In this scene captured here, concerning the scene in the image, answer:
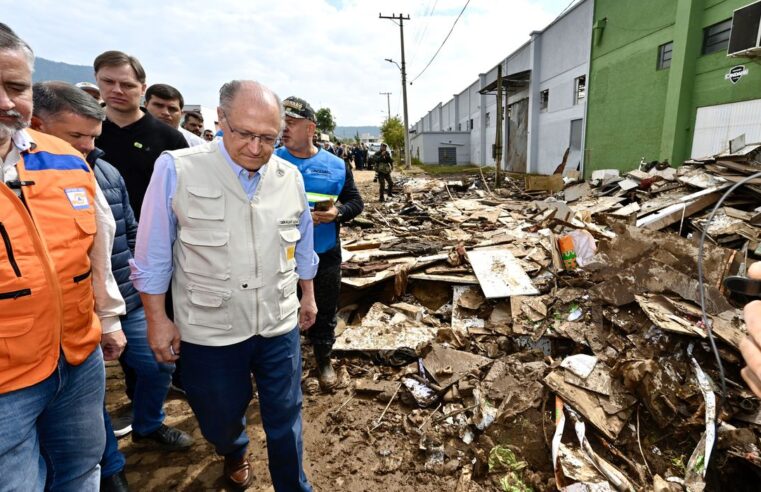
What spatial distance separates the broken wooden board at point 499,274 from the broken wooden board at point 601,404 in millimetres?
1584

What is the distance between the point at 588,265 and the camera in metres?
4.82

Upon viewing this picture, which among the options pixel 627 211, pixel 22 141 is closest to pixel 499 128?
pixel 627 211

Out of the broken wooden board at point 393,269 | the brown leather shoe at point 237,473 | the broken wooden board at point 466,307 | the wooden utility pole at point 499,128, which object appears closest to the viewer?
the brown leather shoe at point 237,473

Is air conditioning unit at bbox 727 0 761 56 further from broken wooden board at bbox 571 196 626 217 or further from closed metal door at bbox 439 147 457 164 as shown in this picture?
closed metal door at bbox 439 147 457 164

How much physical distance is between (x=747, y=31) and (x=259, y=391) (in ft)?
40.2

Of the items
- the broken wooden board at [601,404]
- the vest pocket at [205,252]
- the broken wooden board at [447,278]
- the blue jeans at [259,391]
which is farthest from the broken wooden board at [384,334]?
the vest pocket at [205,252]

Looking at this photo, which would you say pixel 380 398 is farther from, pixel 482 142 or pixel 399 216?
pixel 482 142

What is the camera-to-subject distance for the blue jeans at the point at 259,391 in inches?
76.8

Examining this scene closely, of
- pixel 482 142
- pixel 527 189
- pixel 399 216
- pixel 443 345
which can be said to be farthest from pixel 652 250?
pixel 482 142

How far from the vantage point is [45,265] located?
130 cm

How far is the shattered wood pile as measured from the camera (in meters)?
2.60

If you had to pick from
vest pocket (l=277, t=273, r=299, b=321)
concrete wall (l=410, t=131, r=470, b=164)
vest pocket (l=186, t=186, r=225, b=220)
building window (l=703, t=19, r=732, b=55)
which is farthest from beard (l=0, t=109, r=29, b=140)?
concrete wall (l=410, t=131, r=470, b=164)

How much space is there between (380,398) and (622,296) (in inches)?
106

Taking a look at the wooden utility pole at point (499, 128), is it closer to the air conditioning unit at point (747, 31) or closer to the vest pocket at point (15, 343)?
the air conditioning unit at point (747, 31)
